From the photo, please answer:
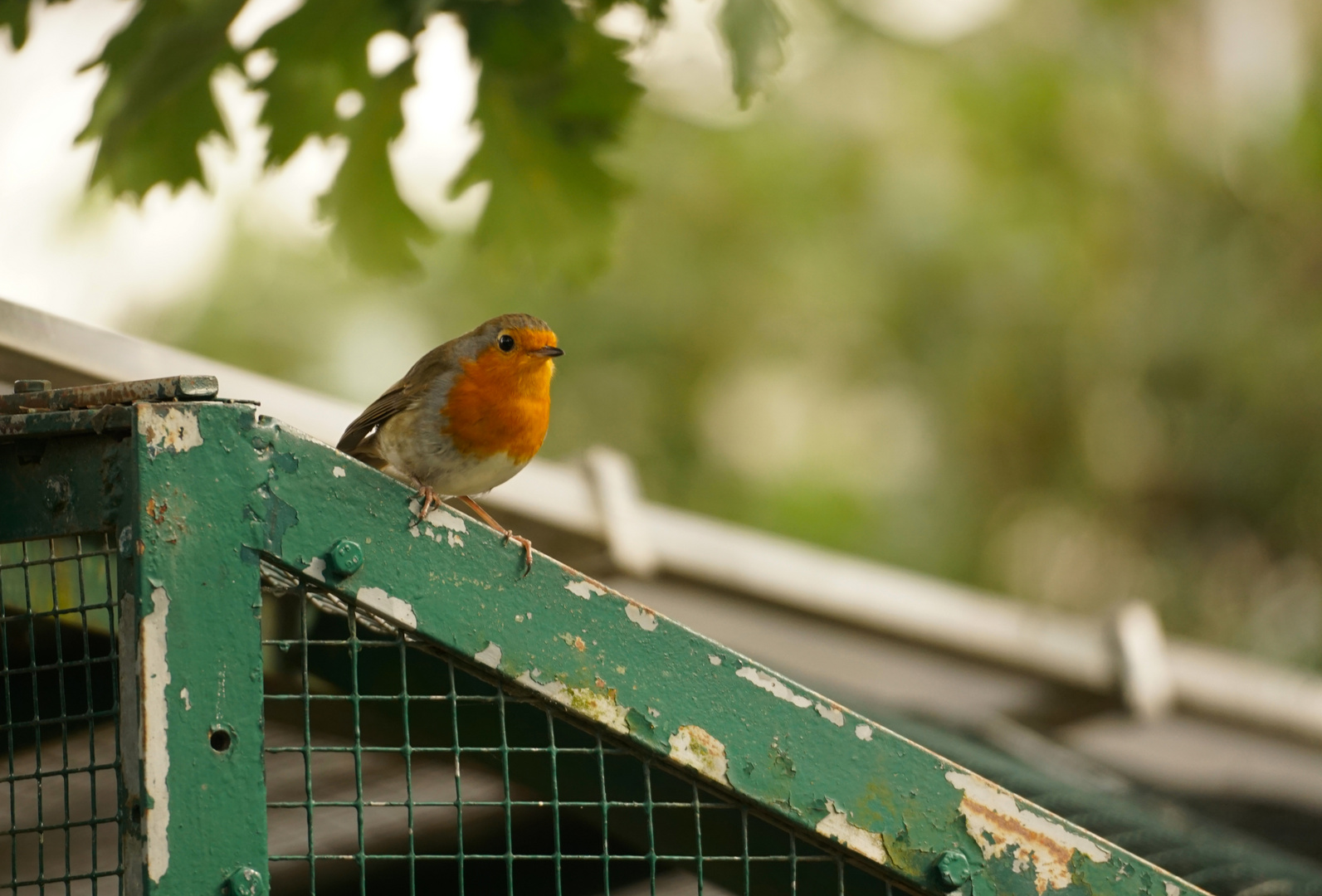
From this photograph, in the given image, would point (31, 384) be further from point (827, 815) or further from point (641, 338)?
point (641, 338)

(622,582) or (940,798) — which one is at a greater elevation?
(622,582)

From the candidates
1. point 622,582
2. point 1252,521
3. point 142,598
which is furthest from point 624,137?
point 1252,521

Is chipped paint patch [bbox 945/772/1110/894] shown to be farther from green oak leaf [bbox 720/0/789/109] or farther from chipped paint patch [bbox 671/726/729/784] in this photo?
green oak leaf [bbox 720/0/789/109]

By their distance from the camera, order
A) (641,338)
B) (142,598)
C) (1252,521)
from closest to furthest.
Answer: (142,598) → (1252,521) → (641,338)

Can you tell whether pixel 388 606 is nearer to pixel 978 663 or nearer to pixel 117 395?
pixel 117 395

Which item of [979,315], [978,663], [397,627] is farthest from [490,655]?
[979,315]

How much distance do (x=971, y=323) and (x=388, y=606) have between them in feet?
47.0

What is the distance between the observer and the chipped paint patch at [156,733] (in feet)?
3.96

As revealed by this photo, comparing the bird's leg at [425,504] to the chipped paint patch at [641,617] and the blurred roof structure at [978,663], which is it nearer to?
the chipped paint patch at [641,617]

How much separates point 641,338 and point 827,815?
14109 millimetres

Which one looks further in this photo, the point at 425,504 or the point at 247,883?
the point at 425,504

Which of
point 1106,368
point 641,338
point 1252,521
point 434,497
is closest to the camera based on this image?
point 434,497

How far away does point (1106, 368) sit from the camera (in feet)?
44.5

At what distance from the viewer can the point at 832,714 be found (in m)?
1.53
